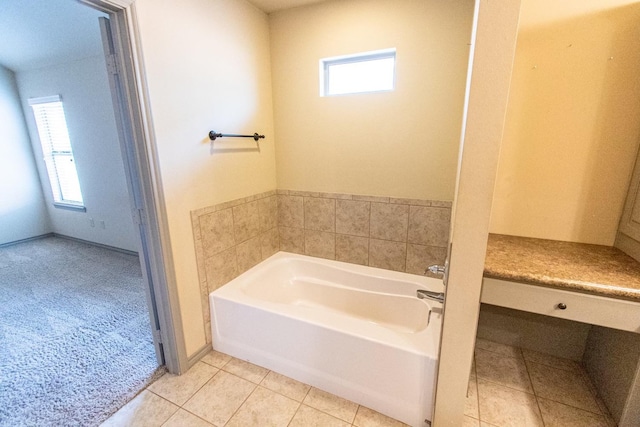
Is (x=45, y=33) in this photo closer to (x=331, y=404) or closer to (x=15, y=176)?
(x=15, y=176)

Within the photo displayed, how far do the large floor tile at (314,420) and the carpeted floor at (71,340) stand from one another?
0.93 m

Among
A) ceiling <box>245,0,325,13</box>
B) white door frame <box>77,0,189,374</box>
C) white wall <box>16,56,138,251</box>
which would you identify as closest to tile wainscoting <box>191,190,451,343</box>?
white door frame <box>77,0,189,374</box>

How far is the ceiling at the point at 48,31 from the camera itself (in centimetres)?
225

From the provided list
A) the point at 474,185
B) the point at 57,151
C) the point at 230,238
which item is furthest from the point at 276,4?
the point at 57,151

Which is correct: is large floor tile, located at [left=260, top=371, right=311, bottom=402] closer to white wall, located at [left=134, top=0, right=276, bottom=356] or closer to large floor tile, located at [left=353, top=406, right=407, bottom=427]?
large floor tile, located at [left=353, top=406, right=407, bottom=427]

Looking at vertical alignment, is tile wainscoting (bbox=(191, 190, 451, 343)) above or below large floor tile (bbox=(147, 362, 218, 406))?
above

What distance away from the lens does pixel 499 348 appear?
190 centimetres

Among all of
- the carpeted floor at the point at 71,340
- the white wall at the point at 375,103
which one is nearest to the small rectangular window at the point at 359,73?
the white wall at the point at 375,103

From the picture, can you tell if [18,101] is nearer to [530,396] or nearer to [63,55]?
[63,55]

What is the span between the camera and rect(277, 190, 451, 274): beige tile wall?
6.58 feet

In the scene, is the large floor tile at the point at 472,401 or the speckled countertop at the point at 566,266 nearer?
the speckled countertop at the point at 566,266

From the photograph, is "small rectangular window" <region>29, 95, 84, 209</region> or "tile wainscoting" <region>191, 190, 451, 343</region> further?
"small rectangular window" <region>29, 95, 84, 209</region>

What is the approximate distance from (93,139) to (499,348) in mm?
4631

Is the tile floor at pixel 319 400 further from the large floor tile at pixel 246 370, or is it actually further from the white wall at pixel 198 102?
the white wall at pixel 198 102
